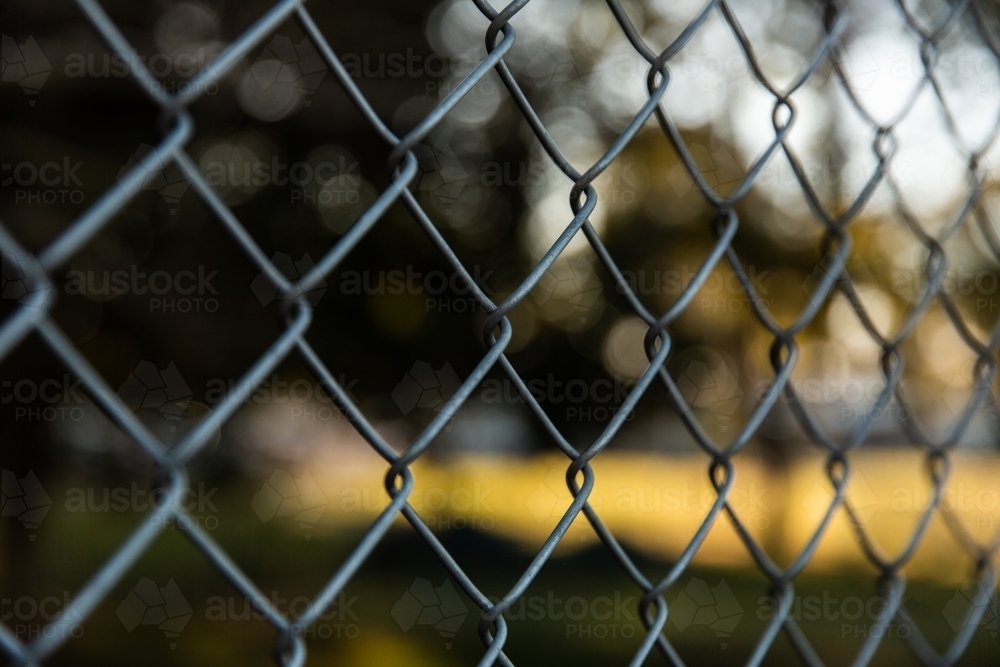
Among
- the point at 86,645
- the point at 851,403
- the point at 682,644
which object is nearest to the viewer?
the point at 851,403

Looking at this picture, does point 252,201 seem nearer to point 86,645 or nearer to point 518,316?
point 518,316

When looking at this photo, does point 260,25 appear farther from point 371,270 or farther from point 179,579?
Answer: point 179,579

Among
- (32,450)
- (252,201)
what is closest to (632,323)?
(252,201)

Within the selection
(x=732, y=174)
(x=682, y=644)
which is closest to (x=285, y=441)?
(x=682, y=644)

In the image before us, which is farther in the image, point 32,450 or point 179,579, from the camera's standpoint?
point 179,579

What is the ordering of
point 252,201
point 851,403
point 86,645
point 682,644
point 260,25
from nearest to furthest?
point 260,25 < point 252,201 < point 851,403 < point 86,645 < point 682,644

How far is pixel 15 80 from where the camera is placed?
4.22 meters

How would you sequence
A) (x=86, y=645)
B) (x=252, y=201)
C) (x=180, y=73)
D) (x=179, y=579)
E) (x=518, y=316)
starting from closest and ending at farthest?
(x=180, y=73) < (x=252, y=201) < (x=518, y=316) < (x=86, y=645) < (x=179, y=579)

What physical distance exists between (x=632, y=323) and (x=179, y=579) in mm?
5898

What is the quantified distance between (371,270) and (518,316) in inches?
38.1

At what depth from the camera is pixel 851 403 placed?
5223 millimetres

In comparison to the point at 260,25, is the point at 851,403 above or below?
above

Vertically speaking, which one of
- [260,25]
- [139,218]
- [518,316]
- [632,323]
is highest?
[632,323]

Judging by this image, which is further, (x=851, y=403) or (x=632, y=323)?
(x=851, y=403)
